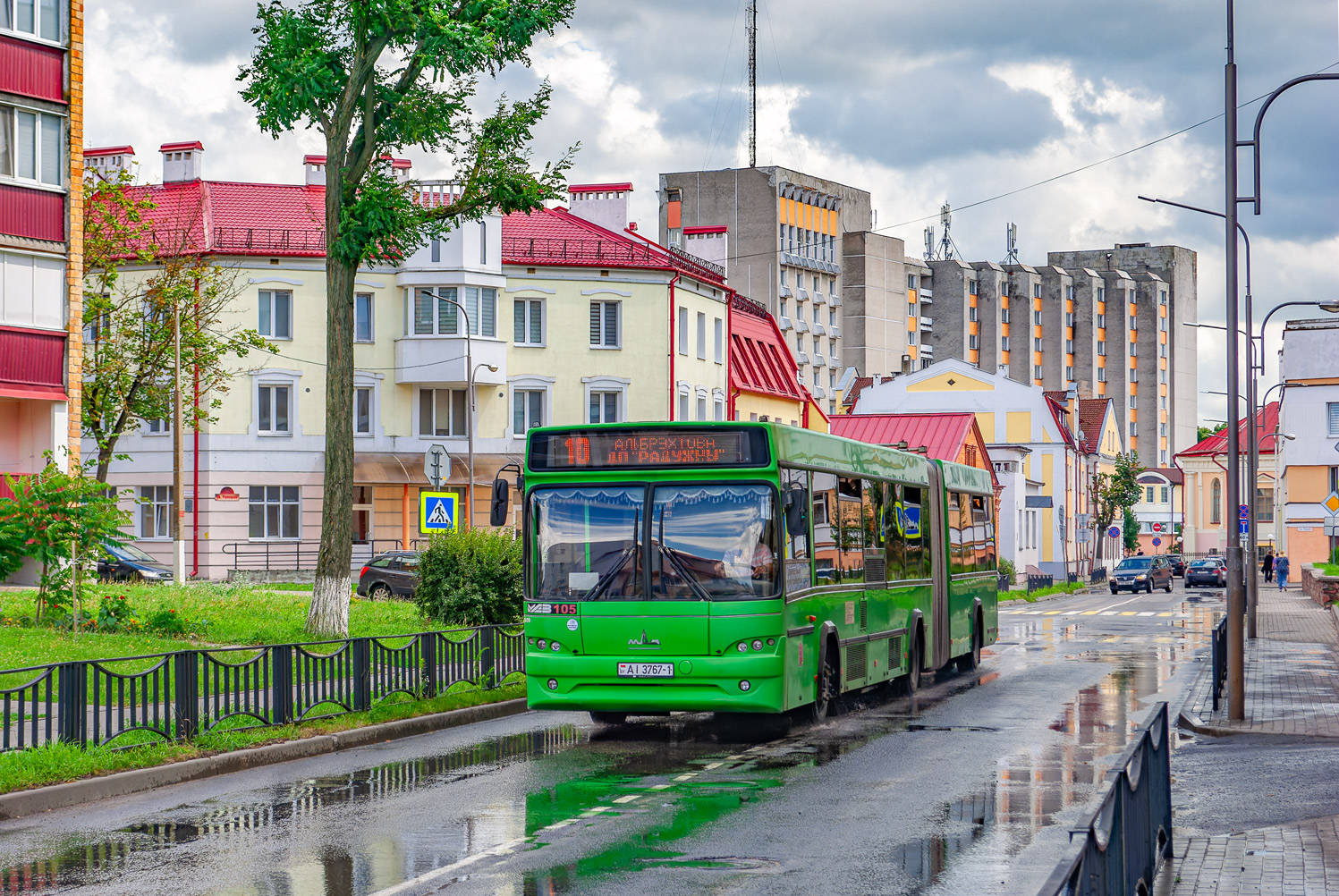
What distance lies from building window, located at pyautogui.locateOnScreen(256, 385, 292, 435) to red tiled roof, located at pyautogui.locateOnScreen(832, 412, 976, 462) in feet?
102

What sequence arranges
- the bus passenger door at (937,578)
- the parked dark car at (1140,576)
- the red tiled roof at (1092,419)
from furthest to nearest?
the red tiled roof at (1092,419), the parked dark car at (1140,576), the bus passenger door at (937,578)

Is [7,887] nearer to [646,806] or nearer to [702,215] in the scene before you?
[646,806]

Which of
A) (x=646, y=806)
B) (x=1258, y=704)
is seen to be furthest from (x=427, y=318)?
(x=646, y=806)

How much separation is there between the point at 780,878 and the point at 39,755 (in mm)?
6652

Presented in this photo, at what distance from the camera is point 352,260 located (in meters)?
23.3

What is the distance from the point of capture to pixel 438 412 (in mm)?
56375

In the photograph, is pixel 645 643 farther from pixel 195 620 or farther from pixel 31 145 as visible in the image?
pixel 31 145

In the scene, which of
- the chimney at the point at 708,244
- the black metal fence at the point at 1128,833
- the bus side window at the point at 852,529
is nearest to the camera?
the black metal fence at the point at 1128,833

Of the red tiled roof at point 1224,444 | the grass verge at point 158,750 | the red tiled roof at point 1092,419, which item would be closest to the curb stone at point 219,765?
the grass verge at point 158,750

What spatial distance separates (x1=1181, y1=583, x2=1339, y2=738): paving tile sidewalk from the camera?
1638cm

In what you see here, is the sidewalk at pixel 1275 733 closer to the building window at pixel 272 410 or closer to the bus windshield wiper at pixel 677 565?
the bus windshield wiper at pixel 677 565

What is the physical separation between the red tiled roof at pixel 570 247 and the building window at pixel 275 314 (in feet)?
26.1

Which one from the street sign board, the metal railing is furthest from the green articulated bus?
the metal railing

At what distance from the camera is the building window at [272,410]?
54312mm
